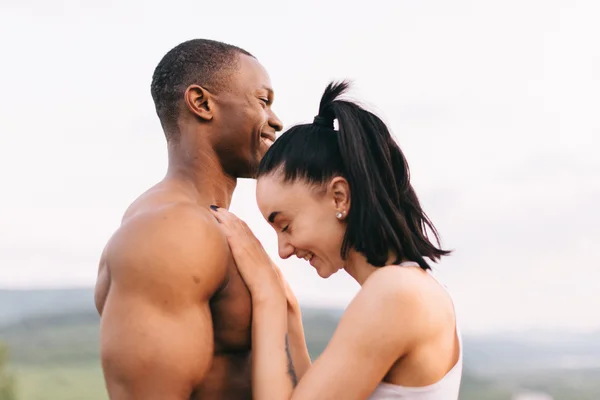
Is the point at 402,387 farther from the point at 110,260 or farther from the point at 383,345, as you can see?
the point at 110,260

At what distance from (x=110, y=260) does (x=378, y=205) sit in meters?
0.96

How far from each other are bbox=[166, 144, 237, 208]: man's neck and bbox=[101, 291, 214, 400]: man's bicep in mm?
645

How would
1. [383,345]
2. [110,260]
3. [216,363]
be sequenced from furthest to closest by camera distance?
[216,363] < [110,260] < [383,345]

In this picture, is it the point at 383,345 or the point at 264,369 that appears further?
the point at 264,369

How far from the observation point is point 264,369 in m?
2.98

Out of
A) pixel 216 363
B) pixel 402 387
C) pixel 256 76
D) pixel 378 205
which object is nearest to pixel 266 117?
pixel 256 76

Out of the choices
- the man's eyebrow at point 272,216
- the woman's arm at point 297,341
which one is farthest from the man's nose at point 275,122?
the woman's arm at point 297,341

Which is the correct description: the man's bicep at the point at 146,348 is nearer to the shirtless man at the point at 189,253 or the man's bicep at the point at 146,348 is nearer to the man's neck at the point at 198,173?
the shirtless man at the point at 189,253

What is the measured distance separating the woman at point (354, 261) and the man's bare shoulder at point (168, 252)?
0.15 metres

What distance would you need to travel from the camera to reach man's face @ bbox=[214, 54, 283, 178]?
344 cm

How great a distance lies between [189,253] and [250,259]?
1.05ft

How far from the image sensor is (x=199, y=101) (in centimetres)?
342

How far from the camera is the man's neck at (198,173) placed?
341 cm

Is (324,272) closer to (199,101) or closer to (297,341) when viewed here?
(297,341)
